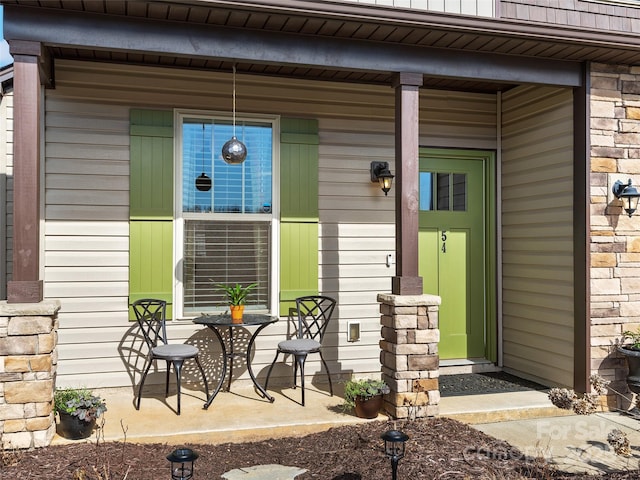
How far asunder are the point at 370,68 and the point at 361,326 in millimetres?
2287

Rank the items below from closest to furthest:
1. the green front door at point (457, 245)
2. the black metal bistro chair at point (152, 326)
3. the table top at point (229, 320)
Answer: the table top at point (229, 320)
the black metal bistro chair at point (152, 326)
the green front door at point (457, 245)

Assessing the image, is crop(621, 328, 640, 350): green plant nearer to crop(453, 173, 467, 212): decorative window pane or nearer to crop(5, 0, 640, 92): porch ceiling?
crop(453, 173, 467, 212): decorative window pane

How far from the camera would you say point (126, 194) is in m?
4.64

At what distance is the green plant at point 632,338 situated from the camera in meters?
4.42

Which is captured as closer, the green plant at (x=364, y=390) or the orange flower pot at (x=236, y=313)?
the green plant at (x=364, y=390)

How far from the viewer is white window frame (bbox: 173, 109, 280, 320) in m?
4.74

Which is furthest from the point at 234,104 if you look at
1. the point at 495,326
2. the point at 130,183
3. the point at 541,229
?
the point at 495,326

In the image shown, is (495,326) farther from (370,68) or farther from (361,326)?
(370,68)

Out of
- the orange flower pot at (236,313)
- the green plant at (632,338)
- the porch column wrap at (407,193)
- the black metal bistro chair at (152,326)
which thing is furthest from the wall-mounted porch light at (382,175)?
the green plant at (632,338)

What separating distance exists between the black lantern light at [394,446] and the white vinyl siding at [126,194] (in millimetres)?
2340

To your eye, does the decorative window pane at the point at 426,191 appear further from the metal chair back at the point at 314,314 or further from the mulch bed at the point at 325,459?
the mulch bed at the point at 325,459

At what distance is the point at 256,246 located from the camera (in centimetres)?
497

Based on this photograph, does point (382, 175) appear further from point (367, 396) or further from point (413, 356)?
point (367, 396)

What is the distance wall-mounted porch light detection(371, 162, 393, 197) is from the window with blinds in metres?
0.94
